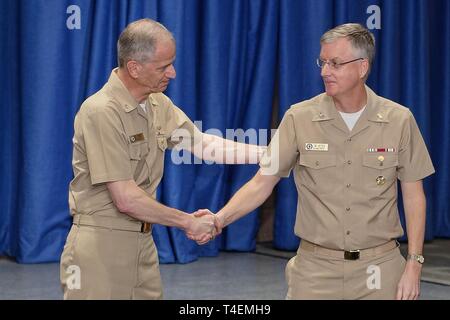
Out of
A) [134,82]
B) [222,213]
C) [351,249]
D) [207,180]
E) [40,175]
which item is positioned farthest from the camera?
[207,180]

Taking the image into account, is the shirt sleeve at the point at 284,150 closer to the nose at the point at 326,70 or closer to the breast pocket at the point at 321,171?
the breast pocket at the point at 321,171

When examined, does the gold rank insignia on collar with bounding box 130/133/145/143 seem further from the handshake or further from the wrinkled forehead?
the wrinkled forehead

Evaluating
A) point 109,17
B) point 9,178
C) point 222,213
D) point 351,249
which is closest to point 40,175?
point 9,178

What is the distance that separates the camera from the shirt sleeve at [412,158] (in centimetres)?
302

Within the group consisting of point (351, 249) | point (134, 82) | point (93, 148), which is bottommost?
point (351, 249)

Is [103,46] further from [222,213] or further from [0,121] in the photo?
[222,213]

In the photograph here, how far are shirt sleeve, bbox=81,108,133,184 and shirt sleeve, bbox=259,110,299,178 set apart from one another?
20.5 inches

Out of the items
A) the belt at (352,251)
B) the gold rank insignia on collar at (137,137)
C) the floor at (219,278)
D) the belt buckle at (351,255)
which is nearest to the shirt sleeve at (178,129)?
the gold rank insignia on collar at (137,137)

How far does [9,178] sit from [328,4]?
2572 millimetres

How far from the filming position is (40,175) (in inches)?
227

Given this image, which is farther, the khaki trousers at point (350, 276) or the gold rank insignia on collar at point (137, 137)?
the gold rank insignia on collar at point (137, 137)

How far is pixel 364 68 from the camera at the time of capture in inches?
121

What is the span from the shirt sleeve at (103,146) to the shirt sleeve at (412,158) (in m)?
0.97

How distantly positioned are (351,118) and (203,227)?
861mm
